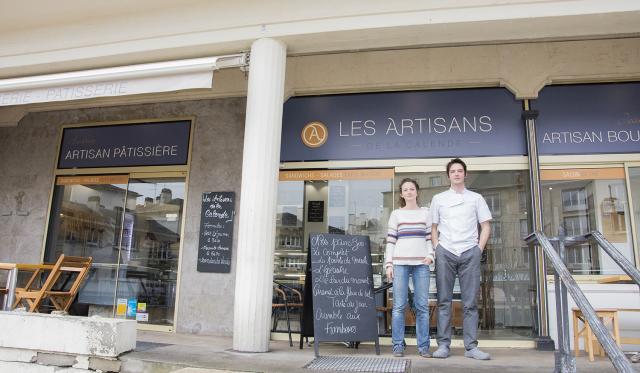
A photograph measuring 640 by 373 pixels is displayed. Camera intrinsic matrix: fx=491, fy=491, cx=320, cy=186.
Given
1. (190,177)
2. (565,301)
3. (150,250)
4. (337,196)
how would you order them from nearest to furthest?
(565,301) → (337,196) → (190,177) → (150,250)

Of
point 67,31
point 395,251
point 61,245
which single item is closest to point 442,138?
point 395,251

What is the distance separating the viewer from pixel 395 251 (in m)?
4.50

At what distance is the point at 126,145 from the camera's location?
279 inches

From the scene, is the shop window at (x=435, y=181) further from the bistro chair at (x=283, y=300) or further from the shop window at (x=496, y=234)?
the bistro chair at (x=283, y=300)

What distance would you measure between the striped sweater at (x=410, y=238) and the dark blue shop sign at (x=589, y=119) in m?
2.19

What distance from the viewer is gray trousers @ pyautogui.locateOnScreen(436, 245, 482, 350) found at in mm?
4270

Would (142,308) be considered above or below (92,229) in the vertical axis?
below

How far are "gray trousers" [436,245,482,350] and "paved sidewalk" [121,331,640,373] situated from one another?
218 mm

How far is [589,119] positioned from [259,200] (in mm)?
4006

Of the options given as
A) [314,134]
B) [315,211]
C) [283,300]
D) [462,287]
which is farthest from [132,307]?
[462,287]

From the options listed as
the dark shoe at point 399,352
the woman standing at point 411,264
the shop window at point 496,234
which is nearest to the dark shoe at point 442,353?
the woman standing at point 411,264

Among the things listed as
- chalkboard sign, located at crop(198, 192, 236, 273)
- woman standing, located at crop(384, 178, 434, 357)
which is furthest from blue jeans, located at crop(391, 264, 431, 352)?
chalkboard sign, located at crop(198, 192, 236, 273)

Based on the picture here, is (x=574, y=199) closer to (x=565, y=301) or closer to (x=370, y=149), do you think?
(x=370, y=149)

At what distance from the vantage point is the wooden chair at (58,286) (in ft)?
17.0
